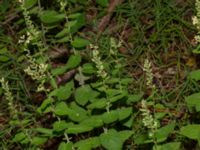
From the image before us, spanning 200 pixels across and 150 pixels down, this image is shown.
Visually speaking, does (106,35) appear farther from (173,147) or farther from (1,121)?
(173,147)

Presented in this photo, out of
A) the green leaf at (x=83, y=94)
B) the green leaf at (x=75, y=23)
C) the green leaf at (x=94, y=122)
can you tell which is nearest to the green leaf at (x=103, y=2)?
the green leaf at (x=75, y=23)

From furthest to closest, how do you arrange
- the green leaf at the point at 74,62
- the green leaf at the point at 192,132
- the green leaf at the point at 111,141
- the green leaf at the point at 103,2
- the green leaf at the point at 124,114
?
the green leaf at the point at 103,2 → the green leaf at the point at 74,62 → the green leaf at the point at 124,114 → the green leaf at the point at 111,141 → the green leaf at the point at 192,132

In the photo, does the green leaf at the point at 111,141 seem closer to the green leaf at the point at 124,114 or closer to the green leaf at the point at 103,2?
the green leaf at the point at 124,114

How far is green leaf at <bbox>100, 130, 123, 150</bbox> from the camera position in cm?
280

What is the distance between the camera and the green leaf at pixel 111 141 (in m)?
2.80

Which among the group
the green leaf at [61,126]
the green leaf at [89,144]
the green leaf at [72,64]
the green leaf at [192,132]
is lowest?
the green leaf at [89,144]

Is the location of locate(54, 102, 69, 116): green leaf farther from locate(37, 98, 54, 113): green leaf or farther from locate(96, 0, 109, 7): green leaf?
locate(96, 0, 109, 7): green leaf

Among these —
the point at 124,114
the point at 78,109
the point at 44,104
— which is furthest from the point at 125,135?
the point at 44,104

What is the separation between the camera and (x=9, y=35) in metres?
4.72

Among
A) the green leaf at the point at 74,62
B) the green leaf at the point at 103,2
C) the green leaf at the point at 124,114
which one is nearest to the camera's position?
the green leaf at the point at 124,114

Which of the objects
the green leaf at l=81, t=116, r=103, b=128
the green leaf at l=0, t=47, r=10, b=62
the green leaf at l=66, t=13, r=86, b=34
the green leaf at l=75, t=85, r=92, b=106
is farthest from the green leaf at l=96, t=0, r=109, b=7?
the green leaf at l=81, t=116, r=103, b=128

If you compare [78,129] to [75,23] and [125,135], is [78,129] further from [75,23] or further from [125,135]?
[75,23]

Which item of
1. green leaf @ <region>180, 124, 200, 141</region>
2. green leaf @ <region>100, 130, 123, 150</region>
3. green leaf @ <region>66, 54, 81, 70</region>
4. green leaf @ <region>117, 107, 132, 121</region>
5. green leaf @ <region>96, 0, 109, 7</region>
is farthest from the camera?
green leaf @ <region>96, 0, 109, 7</region>

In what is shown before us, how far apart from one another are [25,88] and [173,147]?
5.63 feet
